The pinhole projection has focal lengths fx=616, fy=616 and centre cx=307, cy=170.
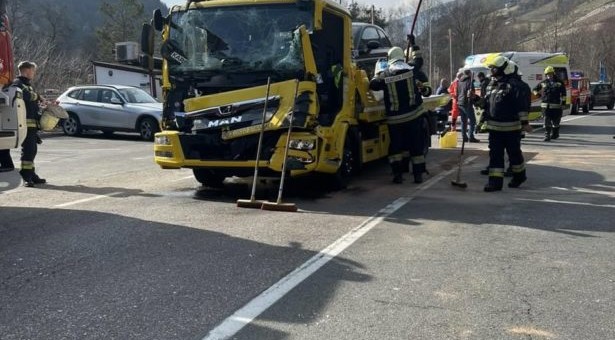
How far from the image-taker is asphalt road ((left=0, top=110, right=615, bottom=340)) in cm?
383

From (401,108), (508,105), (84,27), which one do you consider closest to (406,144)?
(401,108)

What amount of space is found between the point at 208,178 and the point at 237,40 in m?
2.25

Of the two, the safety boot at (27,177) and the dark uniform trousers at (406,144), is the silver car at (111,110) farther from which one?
the dark uniform trousers at (406,144)

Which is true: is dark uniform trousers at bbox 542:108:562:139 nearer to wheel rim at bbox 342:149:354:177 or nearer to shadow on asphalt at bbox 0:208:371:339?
wheel rim at bbox 342:149:354:177

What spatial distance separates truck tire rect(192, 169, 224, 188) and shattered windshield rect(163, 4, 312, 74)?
5.27ft

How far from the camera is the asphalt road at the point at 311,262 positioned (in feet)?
12.6

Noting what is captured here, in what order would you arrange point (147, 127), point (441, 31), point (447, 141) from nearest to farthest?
1. point (447, 141)
2. point (147, 127)
3. point (441, 31)

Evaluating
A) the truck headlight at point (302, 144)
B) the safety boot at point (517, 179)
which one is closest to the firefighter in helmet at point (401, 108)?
the safety boot at point (517, 179)

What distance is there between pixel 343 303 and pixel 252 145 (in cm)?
400

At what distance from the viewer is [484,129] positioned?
8883mm

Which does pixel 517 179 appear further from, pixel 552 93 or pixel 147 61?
pixel 552 93

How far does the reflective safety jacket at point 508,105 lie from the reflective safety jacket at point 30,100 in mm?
6682

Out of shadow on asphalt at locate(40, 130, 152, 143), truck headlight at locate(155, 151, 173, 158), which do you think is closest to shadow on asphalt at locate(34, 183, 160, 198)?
truck headlight at locate(155, 151, 173, 158)

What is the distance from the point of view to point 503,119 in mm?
8711
